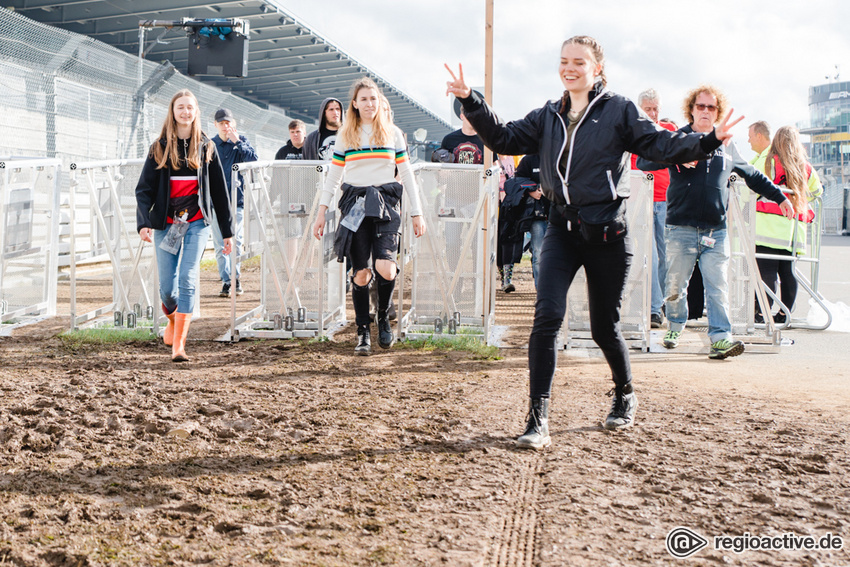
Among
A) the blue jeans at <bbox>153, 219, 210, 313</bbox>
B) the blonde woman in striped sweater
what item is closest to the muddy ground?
the blue jeans at <bbox>153, 219, 210, 313</bbox>

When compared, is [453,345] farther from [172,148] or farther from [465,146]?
[465,146]

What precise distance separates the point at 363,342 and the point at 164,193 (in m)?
1.81

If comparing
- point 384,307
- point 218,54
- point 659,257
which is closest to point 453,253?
point 384,307

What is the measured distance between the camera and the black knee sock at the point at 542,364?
4.37 meters

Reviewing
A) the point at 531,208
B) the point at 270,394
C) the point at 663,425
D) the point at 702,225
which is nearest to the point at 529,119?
the point at 663,425

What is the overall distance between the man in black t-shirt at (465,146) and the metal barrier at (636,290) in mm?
2364

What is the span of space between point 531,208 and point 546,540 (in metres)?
6.44

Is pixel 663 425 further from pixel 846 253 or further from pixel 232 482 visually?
pixel 846 253

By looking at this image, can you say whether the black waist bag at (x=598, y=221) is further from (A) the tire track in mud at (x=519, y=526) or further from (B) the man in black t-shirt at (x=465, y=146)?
(B) the man in black t-shirt at (x=465, y=146)

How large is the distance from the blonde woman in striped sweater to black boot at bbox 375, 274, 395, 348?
0.09m

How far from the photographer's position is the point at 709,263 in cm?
697

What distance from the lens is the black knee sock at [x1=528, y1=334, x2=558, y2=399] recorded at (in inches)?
172

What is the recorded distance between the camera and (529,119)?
182 inches

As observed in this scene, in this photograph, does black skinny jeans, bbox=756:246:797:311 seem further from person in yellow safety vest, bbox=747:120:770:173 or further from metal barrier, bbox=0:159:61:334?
metal barrier, bbox=0:159:61:334
